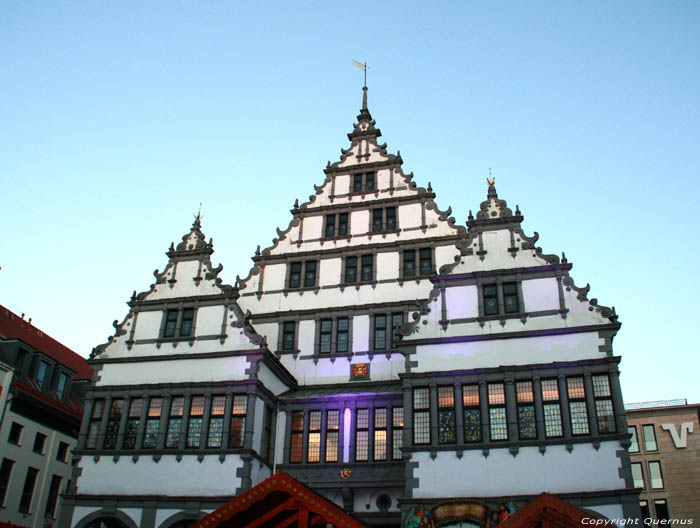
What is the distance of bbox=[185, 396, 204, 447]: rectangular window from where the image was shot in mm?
26562

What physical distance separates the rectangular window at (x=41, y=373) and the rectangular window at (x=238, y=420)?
1538 cm

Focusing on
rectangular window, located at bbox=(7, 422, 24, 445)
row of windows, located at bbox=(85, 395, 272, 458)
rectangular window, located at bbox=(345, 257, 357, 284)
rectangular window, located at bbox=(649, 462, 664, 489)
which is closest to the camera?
row of windows, located at bbox=(85, 395, 272, 458)

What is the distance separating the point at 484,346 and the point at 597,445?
17.2 feet

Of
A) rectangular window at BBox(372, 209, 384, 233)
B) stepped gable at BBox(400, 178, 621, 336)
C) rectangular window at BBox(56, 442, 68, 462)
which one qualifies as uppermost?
rectangular window at BBox(372, 209, 384, 233)

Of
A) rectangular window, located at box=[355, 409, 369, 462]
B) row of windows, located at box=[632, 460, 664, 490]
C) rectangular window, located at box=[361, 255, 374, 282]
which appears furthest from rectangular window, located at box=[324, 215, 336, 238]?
row of windows, located at box=[632, 460, 664, 490]

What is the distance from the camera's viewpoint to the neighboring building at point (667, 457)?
4541 centimetres

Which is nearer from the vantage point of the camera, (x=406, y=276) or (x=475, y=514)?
(x=475, y=514)

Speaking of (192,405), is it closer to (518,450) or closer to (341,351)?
(341,351)

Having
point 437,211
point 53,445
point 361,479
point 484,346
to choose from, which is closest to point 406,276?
point 437,211

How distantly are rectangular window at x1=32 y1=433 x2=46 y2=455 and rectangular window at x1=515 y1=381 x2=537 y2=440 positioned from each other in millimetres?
25026

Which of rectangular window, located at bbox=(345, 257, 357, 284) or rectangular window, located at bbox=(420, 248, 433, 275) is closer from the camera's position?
rectangular window, located at bbox=(420, 248, 433, 275)

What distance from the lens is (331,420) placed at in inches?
1089

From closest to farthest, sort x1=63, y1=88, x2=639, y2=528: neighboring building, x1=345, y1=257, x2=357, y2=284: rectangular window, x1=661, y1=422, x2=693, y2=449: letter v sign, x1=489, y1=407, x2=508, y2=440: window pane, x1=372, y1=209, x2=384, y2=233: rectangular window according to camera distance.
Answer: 1. x1=63, y1=88, x2=639, y2=528: neighboring building
2. x1=489, y1=407, x2=508, y2=440: window pane
3. x1=345, y1=257, x2=357, y2=284: rectangular window
4. x1=372, y1=209, x2=384, y2=233: rectangular window
5. x1=661, y1=422, x2=693, y2=449: letter v sign

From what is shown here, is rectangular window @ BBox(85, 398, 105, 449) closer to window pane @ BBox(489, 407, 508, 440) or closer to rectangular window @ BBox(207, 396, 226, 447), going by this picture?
rectangular window @ BBox(207, 396, 226, 447)
